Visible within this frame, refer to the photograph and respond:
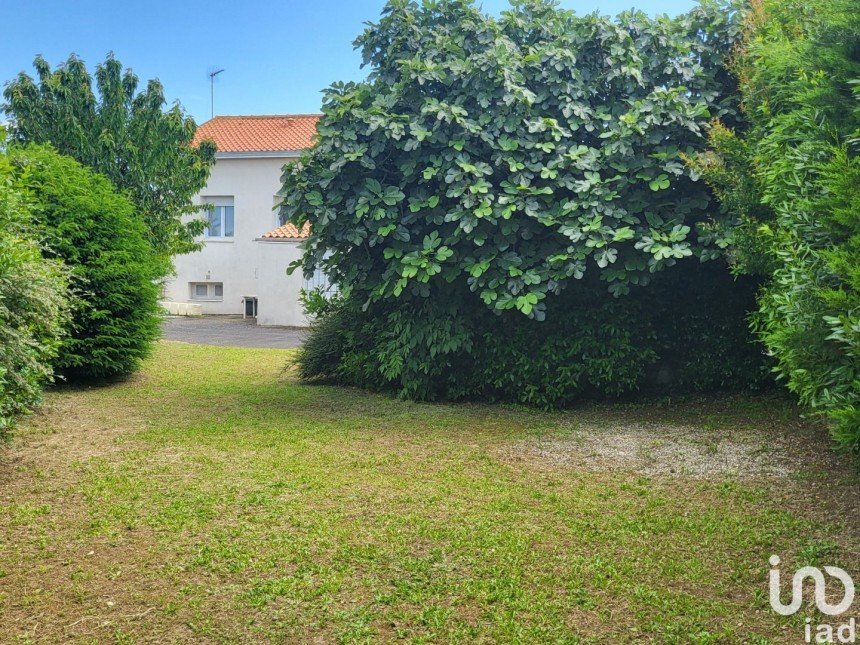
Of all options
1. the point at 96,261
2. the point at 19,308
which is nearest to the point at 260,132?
the point at 96,261

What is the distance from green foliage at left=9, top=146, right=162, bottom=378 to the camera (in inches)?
356

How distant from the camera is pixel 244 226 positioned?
80.4 feet

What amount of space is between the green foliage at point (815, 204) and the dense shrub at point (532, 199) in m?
1.19

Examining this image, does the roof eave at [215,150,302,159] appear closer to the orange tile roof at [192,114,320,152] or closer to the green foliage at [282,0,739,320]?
the orange tile roof at [192,114,320,152]

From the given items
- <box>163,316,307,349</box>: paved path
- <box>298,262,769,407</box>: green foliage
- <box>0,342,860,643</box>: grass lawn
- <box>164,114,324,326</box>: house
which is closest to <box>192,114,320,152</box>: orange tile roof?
<box>164,114,324,326</box>: house

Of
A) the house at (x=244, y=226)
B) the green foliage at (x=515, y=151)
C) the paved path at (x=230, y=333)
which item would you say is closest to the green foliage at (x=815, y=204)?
the green foliage at (x=515, y=151)

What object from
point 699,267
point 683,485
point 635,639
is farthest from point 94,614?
point 699,267

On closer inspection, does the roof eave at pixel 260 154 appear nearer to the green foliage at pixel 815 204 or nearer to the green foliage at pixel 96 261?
the green foliage at pixel 96 261

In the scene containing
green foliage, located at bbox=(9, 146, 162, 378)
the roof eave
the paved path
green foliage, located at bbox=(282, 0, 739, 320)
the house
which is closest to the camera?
green foliage, located at bbox=(282, 0, 739, 320)

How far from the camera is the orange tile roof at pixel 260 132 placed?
2359 cm

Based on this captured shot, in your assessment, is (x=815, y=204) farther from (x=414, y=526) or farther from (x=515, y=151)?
(x=515, y=151)

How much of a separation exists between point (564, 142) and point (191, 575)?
227 inches

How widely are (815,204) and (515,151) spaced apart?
3791 millimetres

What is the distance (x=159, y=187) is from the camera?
1650cm
